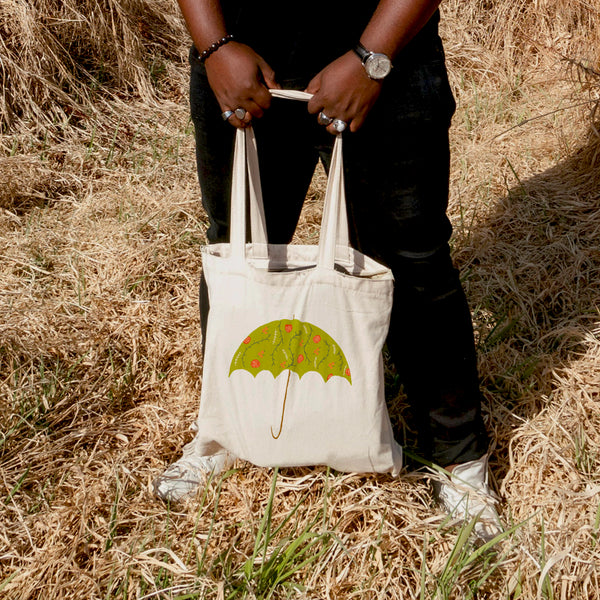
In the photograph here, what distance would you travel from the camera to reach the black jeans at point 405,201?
4.56 ft

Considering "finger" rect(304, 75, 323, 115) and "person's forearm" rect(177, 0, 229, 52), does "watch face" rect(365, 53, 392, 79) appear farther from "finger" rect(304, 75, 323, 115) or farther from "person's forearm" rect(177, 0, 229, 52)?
"person's forearm" rect(177, 0, 229, 52)

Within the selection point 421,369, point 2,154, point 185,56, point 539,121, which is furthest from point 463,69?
point 421,369

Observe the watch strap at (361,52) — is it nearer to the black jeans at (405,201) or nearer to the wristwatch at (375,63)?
the wristwatch at (375,63)

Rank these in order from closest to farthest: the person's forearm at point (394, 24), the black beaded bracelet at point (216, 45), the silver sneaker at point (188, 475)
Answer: the person's forearm at point (394, 24) → the black beaded bracelet at point (216, 45) → the silver sneaker at point (188, 475)

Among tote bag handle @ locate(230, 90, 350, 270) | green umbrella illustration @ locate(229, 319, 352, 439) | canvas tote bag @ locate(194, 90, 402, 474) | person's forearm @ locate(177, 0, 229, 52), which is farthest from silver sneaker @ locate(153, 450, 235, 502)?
person's forearm @ locate(177, 0, 229, 52)

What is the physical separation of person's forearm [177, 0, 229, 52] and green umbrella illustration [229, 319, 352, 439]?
0.58m

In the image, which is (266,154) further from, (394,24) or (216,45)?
(394,24)

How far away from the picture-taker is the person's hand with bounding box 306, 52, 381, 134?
129 centimetres

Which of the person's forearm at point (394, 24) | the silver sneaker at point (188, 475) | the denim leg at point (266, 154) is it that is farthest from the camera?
the silver sneaker at point (188, 475)

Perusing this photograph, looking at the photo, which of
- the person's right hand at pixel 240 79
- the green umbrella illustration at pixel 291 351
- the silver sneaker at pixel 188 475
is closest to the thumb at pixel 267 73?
the person's right hand at pixel 240 79

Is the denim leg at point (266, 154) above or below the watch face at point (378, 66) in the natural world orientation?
below

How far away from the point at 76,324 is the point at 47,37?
6.80 ft

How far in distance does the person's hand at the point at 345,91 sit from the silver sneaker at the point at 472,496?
36.4 inches

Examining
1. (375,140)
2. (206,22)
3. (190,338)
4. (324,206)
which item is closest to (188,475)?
(190,338)
